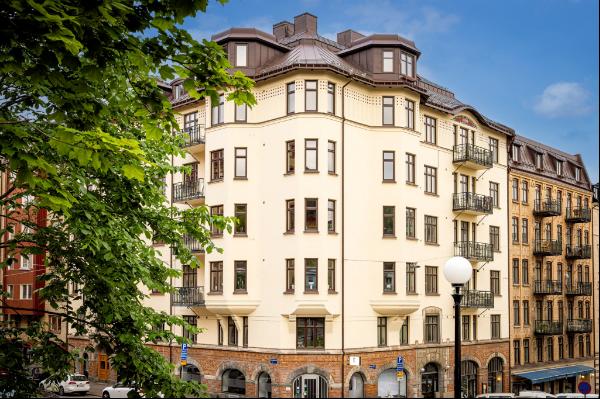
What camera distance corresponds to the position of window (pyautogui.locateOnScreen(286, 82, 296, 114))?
1339 inches

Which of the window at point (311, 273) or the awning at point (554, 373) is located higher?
the window at point (311, 273)

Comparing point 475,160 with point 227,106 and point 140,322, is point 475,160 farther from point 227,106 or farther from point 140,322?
point 140,322

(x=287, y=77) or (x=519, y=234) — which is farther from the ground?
(x=287, y=77)

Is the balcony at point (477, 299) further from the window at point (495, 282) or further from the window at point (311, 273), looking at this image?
the window at point (311, 273)

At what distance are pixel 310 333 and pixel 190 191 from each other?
1051cm

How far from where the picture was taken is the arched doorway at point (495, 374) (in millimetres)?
43375

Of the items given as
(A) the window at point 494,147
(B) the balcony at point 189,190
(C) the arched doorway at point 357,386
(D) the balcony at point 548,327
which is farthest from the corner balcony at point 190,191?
(D) the balcony at point 548,327

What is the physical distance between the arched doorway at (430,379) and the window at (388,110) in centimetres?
1331

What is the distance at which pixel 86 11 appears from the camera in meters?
6.46

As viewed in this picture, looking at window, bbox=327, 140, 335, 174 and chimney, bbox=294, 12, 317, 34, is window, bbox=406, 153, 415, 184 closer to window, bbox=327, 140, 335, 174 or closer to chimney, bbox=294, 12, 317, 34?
window, bbox=327, 140, 335, 174

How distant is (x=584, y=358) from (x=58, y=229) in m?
51.8

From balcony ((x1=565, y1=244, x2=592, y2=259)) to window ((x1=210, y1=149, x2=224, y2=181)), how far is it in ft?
101

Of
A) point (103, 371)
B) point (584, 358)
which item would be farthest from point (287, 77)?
point (584, 358)

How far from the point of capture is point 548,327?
162ft
